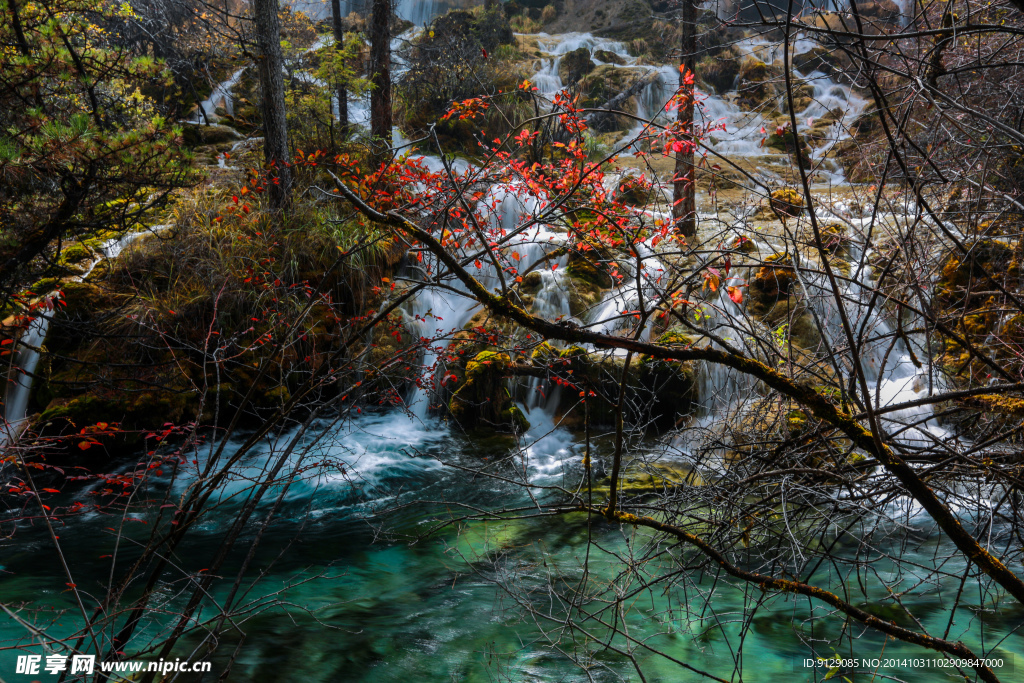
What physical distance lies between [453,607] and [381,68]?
31.2 feet

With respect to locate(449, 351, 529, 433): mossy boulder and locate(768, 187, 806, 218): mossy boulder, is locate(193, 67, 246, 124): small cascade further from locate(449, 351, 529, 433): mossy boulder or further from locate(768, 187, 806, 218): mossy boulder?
locate(768, 187, 806, 218): mossy boulder

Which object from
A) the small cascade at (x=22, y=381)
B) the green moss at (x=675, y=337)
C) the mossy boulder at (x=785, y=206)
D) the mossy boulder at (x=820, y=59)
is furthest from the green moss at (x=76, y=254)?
the mossy boulder at (x=820, y=59)

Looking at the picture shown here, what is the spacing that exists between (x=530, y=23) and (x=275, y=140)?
2176 cm

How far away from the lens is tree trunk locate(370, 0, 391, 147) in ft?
31.8

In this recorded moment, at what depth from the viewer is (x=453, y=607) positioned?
4.20 m

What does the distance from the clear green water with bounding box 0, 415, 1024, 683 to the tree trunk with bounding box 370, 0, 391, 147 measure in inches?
282

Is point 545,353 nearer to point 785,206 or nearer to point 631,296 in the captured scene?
point 631,296

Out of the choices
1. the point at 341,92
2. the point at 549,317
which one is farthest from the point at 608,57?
the point at 549,317

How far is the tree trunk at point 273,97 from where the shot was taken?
297 inches

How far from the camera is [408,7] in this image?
87.7 feet

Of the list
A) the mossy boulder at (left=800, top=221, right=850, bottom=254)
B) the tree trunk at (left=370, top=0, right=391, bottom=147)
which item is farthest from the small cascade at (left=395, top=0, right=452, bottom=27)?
the mossy boulder at (left=800, top=221, right=850, bottom=254)

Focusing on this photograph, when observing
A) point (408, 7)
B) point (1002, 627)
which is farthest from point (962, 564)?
point (408, 7)

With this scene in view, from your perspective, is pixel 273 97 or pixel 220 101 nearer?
pixel 273 97

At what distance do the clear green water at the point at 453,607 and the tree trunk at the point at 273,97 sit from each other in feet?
15.4
